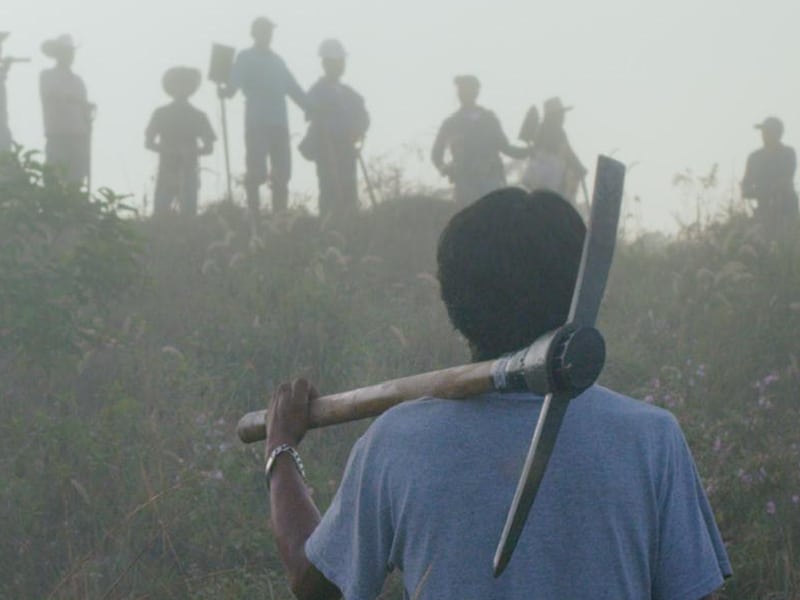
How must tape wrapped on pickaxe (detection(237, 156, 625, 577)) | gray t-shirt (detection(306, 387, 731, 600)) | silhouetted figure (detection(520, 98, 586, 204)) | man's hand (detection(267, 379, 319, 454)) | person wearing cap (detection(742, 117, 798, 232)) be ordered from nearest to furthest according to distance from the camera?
1. tape wrapped on pickaxe (detection(237, 156, 625, 577))
2. gray t-shirt (detection(306, 387, 731, 600))
3. man's hand (detection(267, 379, 319, 454))
4. person wearing cap (detection(742, 117, 798, 232))
5. silhouetted figure (detection(520, 98, 586, 204))

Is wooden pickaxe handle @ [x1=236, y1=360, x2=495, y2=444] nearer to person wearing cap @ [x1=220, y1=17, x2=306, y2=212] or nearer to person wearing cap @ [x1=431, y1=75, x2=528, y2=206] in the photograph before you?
person wearing cap @ [x1=220, y1=17, x2=306, y2=212]

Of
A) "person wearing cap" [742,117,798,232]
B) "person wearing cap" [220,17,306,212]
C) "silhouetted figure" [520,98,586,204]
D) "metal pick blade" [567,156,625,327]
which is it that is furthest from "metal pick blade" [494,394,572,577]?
"silhouetted figure" [520,98,586,204]

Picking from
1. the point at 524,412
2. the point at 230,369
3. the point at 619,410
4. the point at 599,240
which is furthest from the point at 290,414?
the point at 230,369

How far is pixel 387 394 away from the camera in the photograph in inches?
99.7

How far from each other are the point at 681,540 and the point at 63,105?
12.5 m

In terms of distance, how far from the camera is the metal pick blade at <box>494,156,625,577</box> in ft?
6.52

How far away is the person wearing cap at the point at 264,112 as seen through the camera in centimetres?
1355

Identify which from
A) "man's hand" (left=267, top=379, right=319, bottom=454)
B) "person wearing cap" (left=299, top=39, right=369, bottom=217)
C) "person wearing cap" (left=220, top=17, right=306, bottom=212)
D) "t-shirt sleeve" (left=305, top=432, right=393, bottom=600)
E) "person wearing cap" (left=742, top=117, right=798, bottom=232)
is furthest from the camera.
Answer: "person wearing cap" (left=299, top=39, right=369, bottom=217)

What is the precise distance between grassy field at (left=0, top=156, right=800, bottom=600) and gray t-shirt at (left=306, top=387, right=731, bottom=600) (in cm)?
186

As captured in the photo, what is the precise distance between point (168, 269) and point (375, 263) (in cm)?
172

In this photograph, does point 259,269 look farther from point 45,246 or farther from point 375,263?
point 45,246

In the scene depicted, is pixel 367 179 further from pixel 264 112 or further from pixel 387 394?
pixel 387 394

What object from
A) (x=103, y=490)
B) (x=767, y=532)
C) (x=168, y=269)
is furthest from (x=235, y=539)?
(x=168, y=269)

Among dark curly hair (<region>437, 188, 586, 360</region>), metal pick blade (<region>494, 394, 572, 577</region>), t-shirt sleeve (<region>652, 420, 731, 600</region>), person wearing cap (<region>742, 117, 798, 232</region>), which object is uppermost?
person wearing cap (<region>742, 117, 798, 232</region>)
